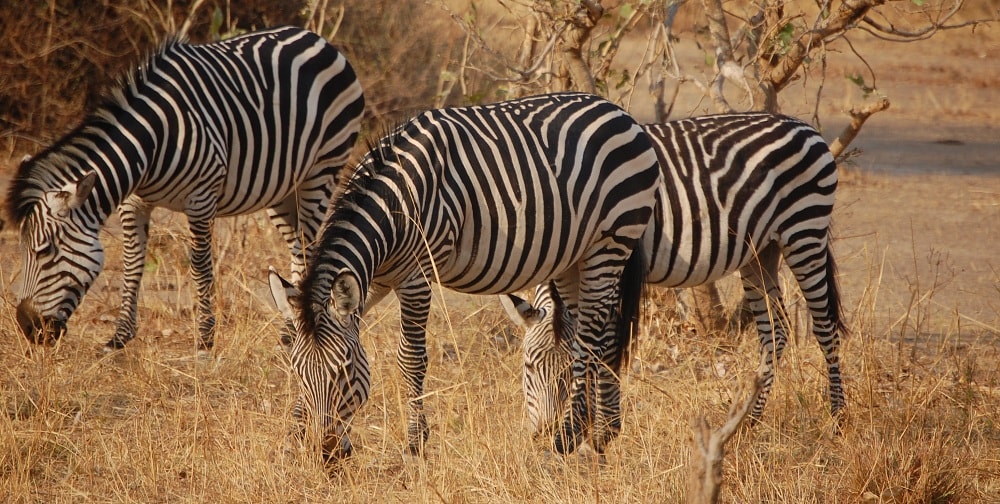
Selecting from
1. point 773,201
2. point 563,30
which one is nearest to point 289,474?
point 773,201

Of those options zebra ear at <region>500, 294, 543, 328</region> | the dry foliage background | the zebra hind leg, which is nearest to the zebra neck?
the dry foliage background

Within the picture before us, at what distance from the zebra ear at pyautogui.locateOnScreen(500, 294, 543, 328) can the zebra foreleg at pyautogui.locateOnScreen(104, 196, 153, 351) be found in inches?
94.1

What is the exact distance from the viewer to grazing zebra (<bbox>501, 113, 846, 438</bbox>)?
5223mm

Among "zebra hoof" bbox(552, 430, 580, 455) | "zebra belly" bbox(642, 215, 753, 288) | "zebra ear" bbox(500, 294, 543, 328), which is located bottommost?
"zebra hoof" bbox(552, 430, 580, 455)

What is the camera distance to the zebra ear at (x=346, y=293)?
3773mm

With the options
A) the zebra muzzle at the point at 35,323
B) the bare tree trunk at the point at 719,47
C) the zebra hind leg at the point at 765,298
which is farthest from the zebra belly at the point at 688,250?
the zebra muzzle at the point at 35,323

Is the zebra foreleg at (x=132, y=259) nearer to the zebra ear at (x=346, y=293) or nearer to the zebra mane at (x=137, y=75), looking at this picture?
the zebra mane at (x=137, y=75)

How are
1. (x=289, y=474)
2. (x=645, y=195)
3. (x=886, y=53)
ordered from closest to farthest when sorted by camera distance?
(x=289, y=474), (x=645, y=195), (x=886, y=53)

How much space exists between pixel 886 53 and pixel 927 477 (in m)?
16.6

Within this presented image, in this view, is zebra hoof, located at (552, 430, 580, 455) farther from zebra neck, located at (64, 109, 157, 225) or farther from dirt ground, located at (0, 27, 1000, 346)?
zebra neck, located at (64, 109, 157, 225)

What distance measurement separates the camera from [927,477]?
12.6ft

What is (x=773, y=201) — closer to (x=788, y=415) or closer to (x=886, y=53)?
(x=788, y=415)

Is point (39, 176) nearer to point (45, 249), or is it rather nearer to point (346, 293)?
point (45, 249)

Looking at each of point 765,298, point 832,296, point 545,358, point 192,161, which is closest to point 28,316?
point 192,161
